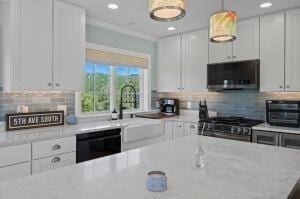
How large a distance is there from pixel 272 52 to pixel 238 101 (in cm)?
98

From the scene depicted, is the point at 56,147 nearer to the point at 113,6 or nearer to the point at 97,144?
the point at 97,144

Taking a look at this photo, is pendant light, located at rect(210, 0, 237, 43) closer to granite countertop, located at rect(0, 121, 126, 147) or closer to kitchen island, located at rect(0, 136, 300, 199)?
kitchen island, located at rect(0, 136, 300, 199)

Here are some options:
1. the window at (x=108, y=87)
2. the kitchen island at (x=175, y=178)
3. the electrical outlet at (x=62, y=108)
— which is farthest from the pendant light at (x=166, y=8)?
the window at (x=108, y=87)

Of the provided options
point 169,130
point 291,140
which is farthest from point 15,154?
point 291,140

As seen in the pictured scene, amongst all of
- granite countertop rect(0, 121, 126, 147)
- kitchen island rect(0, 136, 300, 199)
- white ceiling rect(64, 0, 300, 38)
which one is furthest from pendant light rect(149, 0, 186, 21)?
granite countertop rect(0, 121, 126, 147)

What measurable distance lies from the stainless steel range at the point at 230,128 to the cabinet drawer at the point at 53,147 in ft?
5.50

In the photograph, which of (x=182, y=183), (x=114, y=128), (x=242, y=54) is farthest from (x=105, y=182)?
(x=242, y=54)

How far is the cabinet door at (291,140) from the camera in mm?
2645

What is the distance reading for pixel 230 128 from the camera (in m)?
3.18

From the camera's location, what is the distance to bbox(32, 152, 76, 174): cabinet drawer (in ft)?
7.06

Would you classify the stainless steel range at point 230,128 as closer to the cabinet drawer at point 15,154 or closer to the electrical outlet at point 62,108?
the electrical outlet at point 62,108

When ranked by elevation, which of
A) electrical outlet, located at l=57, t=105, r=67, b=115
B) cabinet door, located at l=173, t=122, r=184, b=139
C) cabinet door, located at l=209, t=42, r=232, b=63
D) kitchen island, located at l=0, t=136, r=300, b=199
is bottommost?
cabinet door, located at l=173, t=122, r=184, b=139

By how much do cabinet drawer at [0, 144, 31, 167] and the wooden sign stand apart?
0.53 metres

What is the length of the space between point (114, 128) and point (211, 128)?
4.89 ft
